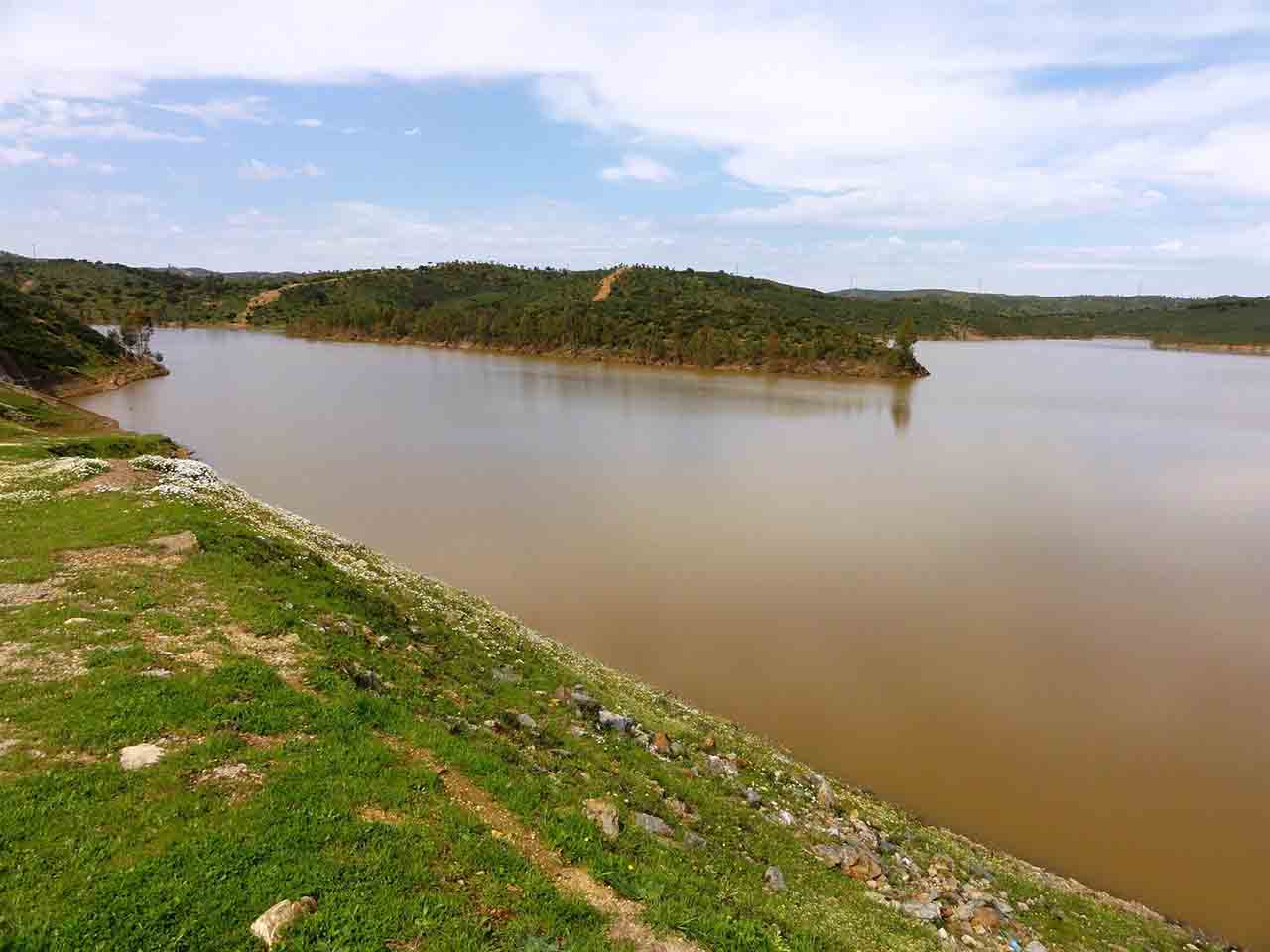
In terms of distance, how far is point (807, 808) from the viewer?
11438 millimetres

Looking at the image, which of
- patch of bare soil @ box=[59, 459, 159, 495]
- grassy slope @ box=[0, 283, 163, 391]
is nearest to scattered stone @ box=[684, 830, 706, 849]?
patch of bare soil @ box=[59, 459, 159, 495]

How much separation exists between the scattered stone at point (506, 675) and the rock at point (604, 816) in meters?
4.49

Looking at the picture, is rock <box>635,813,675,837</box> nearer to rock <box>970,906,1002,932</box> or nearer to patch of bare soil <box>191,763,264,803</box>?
rock <box>970,906,1002,932</box>

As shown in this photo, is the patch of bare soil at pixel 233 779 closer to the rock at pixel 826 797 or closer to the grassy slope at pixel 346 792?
the grassy slope at pixel 346 792

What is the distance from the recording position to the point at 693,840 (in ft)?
28.7

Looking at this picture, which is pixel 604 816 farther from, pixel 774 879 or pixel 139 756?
pixel 139 756

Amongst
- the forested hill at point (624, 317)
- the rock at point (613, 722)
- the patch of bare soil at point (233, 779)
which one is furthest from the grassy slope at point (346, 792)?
the forested hill at point (624, 317)

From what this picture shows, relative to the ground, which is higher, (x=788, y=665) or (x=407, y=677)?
(x=407, y=677)

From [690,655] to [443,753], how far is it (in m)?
10.8

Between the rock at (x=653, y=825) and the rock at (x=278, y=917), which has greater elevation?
the rock at (x=278, y=917)

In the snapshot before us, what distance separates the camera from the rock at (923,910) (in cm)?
889

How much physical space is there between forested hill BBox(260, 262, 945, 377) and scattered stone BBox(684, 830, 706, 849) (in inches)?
3486

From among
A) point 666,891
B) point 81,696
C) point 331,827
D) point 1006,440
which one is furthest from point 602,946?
point 1006,440

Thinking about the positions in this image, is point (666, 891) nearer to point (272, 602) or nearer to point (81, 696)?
point (81, 696)
